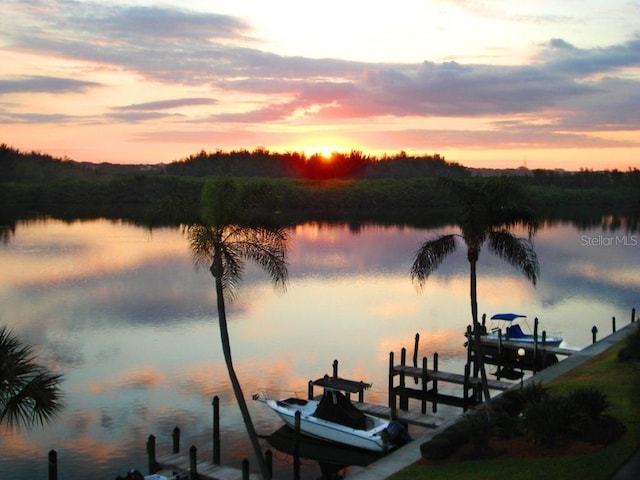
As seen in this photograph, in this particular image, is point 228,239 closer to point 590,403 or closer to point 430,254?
point 430,254

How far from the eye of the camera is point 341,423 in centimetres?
2788

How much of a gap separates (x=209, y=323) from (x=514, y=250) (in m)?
29.7

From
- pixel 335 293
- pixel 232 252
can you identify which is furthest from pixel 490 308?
pixel 232 252

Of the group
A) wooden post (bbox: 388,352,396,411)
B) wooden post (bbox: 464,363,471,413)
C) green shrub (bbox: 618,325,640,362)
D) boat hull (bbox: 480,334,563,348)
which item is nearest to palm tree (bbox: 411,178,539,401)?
wooden post (bbox: 388,352,396,411)

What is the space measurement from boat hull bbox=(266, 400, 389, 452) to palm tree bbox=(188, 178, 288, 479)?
5028 mm

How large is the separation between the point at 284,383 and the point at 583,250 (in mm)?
69239

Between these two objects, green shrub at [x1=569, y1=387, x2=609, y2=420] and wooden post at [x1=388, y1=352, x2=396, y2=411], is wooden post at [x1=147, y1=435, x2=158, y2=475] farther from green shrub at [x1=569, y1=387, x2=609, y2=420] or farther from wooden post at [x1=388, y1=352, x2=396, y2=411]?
green shrub at [x1=569, y1=387, x2=609, y2=420]

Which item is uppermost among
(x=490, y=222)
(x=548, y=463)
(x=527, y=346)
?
(x=490, y=222)

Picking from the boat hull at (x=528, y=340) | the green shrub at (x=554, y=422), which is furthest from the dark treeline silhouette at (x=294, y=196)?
the green shrub at (x=554, y=422)

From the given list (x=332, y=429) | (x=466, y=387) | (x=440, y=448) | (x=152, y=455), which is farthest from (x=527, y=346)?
(x=152, y=455)

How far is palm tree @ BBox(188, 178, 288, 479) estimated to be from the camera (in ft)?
73.5

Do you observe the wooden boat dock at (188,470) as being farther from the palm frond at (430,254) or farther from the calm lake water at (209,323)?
the palm frond at (430,254)

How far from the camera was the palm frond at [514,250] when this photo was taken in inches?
956

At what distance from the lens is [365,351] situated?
43.4m
